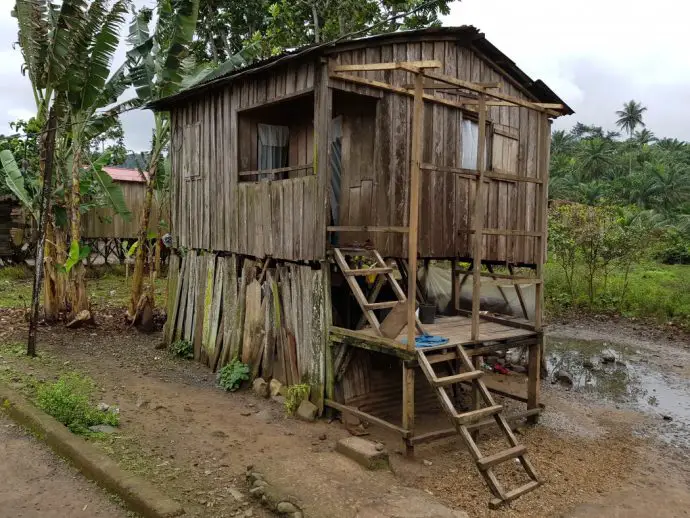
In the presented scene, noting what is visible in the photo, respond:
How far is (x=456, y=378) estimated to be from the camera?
21.2ft

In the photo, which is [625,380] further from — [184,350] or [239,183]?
[184,350]

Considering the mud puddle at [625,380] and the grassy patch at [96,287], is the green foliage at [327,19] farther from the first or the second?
the mud puddle at [625,380]

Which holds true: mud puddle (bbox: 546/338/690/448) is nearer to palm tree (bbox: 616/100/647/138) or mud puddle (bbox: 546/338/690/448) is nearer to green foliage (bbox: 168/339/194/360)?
green foliage (bbox: 168/339/194/360)

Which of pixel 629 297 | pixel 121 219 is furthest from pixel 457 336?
pixel 121 219

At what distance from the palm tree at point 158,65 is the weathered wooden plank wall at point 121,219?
726cm

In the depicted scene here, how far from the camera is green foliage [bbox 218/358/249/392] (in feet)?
29.9

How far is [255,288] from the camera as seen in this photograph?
9.32 meters

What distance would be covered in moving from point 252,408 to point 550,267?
16.8 meters

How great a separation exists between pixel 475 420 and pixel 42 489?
14.6 ft

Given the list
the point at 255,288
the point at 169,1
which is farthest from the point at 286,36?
the point at 255,288

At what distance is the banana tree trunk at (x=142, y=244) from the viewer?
1205 centimetres

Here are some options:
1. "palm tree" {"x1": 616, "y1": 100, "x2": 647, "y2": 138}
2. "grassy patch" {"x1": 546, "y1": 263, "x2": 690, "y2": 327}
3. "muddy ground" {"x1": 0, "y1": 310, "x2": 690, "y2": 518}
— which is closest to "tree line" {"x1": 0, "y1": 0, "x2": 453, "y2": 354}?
"muddy ground" {"x1": 0, "y1": 310, "x2": 690, "y2": 518}

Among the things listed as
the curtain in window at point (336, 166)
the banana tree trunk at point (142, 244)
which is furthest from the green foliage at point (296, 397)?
the banana tree trunk at point (142, 244)

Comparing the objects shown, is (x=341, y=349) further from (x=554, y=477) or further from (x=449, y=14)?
(x=449, y=14)
